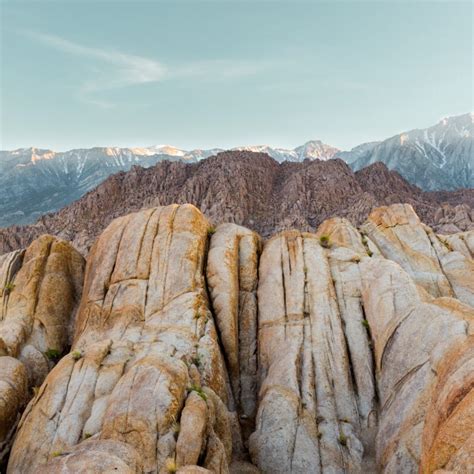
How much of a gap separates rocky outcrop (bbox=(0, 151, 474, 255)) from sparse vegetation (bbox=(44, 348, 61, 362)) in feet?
287

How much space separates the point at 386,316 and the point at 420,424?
632cm

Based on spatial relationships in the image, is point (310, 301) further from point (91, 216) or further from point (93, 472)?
point (91, 216)

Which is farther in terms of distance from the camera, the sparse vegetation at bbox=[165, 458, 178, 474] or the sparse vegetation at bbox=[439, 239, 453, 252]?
the sparse vegetation at bbox=[439, 239, 453, 252]

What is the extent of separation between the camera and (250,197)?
136000 millimetres

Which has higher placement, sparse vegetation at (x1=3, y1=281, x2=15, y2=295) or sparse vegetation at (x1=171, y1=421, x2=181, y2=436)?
sparse vegetation at (x1=3, y1=281, x2=15, y2=295)

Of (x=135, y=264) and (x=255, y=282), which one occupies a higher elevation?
(x=135, y=264)

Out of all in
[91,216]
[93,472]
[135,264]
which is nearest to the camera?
[93,472]

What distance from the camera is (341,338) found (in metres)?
20.3

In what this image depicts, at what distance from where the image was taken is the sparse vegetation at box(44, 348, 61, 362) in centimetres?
2181

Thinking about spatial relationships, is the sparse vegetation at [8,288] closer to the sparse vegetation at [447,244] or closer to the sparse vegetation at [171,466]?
the sparse vegetation at [171,466]

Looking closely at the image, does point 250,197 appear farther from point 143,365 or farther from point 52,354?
point 143,365

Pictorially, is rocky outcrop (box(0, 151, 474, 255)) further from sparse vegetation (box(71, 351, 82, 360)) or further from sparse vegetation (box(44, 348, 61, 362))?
sparse vegetation (box(71, 351, 82, 360))

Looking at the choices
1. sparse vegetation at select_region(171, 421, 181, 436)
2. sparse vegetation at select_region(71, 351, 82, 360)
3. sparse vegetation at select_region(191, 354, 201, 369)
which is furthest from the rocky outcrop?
sparse vegetation at select_region(171, 421, 181, 436)

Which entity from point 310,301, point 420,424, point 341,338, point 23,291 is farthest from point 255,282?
point 23,291
